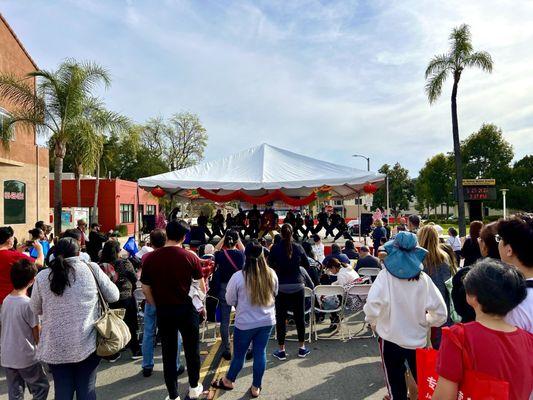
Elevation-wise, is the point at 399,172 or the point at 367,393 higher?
the point at 399,172

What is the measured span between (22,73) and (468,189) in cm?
2394

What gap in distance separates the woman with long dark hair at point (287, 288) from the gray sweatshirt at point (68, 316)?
252 centimetres

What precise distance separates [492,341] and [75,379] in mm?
2885

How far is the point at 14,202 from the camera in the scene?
18344 millimetres

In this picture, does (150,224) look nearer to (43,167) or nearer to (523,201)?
(43,167)

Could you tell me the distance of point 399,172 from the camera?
200 feet

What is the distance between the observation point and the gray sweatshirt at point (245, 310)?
381 centimetres

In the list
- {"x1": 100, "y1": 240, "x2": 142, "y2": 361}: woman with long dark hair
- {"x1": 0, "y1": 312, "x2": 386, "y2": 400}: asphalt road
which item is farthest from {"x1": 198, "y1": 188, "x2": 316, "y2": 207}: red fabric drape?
{"x1": 0, "y1": 312, "x2": 386, "y2": 400}: asphalt road

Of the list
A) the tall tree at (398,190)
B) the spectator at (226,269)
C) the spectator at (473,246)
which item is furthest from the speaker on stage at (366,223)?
the tall tree at (398,190)

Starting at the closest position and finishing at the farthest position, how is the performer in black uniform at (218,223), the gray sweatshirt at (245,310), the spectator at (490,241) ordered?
the spectator at (490,241) → the gray sweatshirt at (245,310) → the performer in black uniform at (218,223)

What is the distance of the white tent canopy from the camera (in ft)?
32.4

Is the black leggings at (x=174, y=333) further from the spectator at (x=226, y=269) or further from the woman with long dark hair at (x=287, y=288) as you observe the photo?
the woman with long dark hair at (x=287, y=288)

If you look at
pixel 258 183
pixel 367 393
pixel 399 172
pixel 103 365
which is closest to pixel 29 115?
pixel 258 183

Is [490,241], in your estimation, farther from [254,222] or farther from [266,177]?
[254,222]
